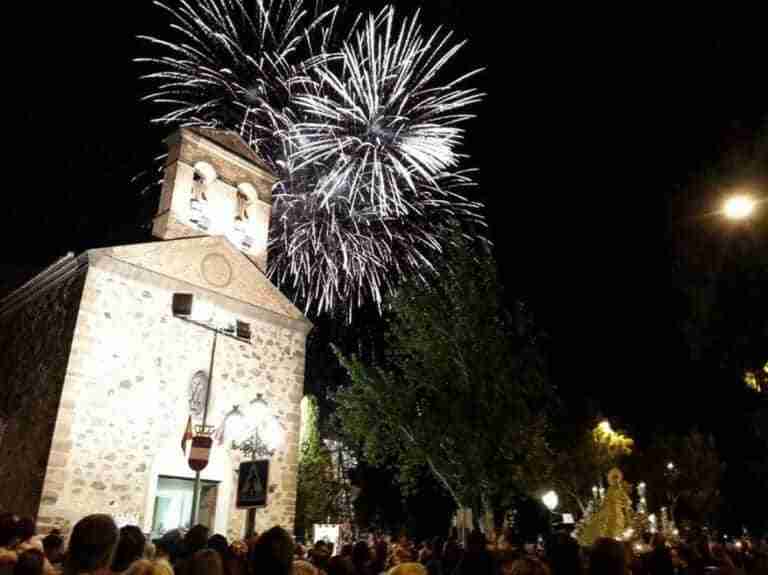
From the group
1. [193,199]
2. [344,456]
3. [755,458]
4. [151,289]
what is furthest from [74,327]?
[755,458]

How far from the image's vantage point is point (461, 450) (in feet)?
61.4

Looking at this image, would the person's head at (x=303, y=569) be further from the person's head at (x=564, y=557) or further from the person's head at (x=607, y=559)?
the person's head at (x=607, y=559)

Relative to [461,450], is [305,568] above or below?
below

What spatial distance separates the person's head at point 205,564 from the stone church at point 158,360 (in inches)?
312

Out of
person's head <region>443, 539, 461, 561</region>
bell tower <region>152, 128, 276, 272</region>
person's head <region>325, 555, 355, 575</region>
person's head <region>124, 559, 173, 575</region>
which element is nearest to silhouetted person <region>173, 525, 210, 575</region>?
person's head <region>325, 555, 355, 575</region>

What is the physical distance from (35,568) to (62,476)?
9.64 meters

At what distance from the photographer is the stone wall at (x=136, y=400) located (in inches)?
501

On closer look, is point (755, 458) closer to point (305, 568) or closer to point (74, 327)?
point (74, 327)

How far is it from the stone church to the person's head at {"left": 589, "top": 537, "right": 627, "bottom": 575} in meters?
8.62

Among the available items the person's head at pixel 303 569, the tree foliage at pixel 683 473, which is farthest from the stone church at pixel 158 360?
the tree foliage at pixel 683 473

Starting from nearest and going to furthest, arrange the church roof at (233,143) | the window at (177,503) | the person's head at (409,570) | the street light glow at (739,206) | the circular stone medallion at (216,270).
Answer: the person's head at (409,570) < the street light glow at (739,206) < the window at (177,503) < the circular stone medallion at (216,270) < the church roof at (233,143)

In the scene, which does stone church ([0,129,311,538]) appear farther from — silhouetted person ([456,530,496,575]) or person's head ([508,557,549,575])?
person's head ([508,557,549,575])

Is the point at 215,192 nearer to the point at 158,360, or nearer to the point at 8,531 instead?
the point at 158,360

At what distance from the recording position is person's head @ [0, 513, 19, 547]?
5.53m
